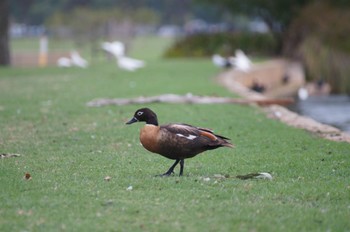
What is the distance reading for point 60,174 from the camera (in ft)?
31.0

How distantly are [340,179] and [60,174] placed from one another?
3.46m

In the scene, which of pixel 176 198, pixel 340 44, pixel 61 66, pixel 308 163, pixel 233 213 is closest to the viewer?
pixel 233 213

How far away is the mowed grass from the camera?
23.5 feet

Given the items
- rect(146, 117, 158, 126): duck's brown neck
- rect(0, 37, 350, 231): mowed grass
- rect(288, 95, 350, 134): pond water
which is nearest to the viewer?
rect(0, 37, 350, 231): mowed grass

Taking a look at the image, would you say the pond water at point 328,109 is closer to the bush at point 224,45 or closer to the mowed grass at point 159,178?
the mowed grass at point 159,178

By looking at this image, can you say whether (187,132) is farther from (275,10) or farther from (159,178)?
(275,10)

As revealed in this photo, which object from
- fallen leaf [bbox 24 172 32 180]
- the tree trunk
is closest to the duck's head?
fallen leaf [bbox 24 172 32 180]

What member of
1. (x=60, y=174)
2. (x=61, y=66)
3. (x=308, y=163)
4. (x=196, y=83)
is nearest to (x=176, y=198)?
(x=60, y=174)

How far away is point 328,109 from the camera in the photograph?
2459cm

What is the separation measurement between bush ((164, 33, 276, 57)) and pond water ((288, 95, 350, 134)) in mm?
15034

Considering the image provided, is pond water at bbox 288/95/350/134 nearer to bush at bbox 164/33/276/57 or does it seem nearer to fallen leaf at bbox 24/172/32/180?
fallen leaf at bbox 24/172/32/180

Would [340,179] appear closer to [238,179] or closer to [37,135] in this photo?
[238,179]

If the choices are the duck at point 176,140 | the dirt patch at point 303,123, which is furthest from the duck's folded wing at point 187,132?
the dirt patch at point 303,123

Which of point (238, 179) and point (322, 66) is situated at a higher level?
point (238, 179)
